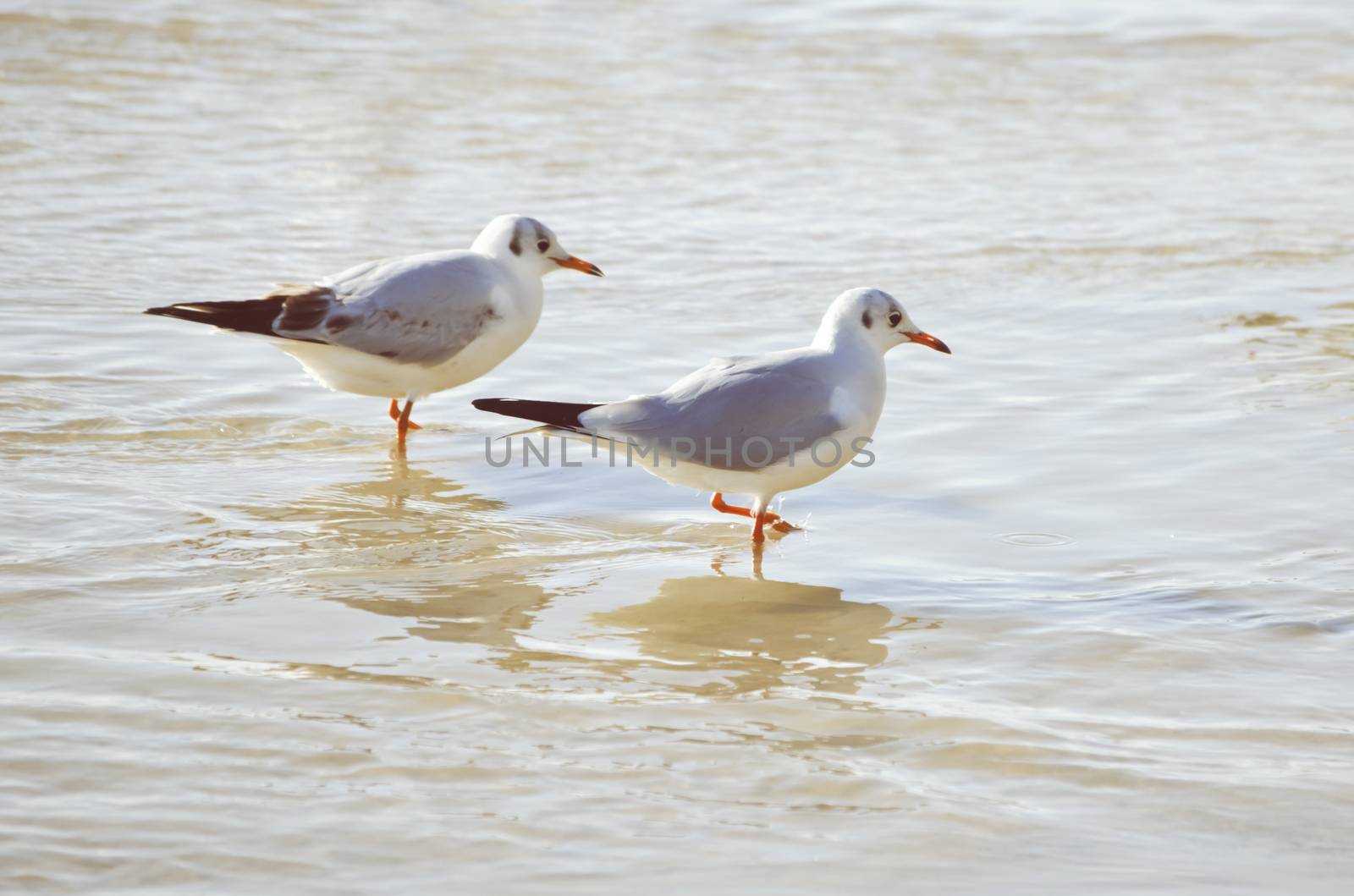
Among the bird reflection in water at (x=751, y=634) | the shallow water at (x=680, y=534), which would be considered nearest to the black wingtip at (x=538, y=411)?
the shallow water at (x=680, y=534)

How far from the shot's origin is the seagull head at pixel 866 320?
5.38m

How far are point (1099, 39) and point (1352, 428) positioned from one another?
954 centimetres

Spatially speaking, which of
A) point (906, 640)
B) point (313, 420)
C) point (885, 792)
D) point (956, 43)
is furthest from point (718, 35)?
point (885, 792)

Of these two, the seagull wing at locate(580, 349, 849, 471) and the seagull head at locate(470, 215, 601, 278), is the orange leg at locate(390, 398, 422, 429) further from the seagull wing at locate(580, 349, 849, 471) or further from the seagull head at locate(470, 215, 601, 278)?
the seagull wing at locate(580, 349, 849, 471)

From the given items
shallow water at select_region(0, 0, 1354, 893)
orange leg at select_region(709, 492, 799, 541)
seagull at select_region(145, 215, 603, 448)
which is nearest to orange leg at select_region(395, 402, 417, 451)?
seagull at select_region(145, 215, 603, 448)

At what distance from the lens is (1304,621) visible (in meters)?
4.43

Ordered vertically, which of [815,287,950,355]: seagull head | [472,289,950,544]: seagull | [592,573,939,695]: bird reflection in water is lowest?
[592,573,939,695]: bird reflection in water

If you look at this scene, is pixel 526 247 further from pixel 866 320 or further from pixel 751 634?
pixel 751 634

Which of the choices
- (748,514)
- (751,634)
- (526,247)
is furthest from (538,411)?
(526,247)

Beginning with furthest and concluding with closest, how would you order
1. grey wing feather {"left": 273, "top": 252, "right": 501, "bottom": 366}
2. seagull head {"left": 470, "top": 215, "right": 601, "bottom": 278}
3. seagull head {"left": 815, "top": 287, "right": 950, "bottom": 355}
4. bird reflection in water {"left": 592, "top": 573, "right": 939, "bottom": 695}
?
seagull head {"left": 470, "top": 215, "right": 601, "bottom": 278}, grey wing feather {"left": 273, "top": 252, "right": 501, "bottom": 366}, seagull head {"left": 815, "top": 287, "right": 950, "bottom": 355}, bird reflection in water {"left": 592, "top": 573, "right": 939, "bottom": 695}

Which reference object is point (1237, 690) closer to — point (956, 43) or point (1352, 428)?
point (1352, 428)

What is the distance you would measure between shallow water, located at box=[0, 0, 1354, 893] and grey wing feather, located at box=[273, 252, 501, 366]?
41 cm

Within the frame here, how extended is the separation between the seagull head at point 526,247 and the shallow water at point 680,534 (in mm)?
539

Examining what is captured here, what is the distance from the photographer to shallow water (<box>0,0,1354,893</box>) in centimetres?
329
